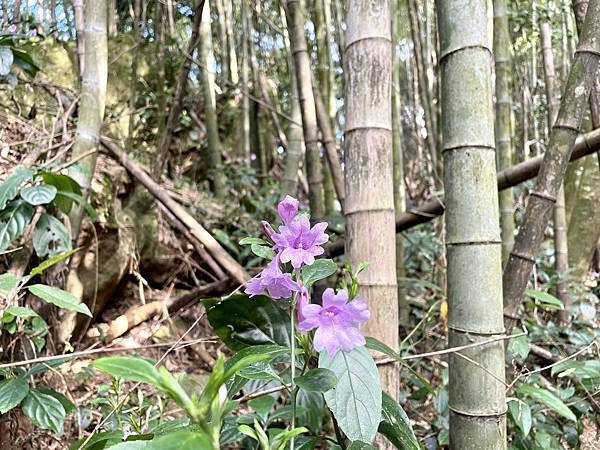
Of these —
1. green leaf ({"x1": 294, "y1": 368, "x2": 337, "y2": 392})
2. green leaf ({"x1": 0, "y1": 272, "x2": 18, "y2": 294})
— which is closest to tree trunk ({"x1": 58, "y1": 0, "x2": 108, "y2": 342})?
green leaf ({"x1": 0, "y1": 272, "x2": 18, "y2": 294})

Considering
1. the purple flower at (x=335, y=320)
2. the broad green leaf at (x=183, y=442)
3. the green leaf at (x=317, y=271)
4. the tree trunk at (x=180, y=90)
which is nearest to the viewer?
the broad green leaf at (x=183, y=442)

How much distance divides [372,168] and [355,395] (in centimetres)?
50

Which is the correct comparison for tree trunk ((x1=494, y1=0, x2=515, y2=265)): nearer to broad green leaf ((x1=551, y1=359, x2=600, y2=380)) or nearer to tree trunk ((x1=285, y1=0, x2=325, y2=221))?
tree trunk ((x1=285, y1=0, x2=325, y2=221))

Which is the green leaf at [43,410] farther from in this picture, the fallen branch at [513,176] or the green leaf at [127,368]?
the fallen branch at [513,176]

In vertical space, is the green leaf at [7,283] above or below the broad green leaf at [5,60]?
below

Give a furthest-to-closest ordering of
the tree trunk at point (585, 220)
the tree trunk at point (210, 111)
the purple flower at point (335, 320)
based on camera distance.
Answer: the tree trunk at point (210, 111), the tree trunk at point (585, 220), the purple flower at point (335, 320)

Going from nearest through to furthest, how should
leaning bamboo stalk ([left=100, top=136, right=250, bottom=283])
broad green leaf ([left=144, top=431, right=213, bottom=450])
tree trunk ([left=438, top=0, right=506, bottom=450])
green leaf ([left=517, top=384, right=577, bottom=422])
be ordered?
1. broad green leaf ([left=144, top=431, right=213, bottom=450])
2. tree trunk ([left=438, top=0, right=506, bottom=450])
3. green leaf ([left=517, top=384, right=577, bottom=422])
4. leaning bamboo stalk ([left=100, top=136, right=250, bottom=283])

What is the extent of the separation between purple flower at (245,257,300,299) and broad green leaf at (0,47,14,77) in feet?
4.38

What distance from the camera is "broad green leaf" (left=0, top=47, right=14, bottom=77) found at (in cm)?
153

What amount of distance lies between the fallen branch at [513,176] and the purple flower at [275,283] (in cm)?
94

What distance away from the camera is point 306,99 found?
1.82 meters

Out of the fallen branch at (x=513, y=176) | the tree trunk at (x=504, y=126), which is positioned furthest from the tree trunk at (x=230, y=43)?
the fallen branch at (x=513, y=176)

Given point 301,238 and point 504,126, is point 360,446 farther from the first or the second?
point 504,126

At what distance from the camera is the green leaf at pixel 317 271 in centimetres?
68
